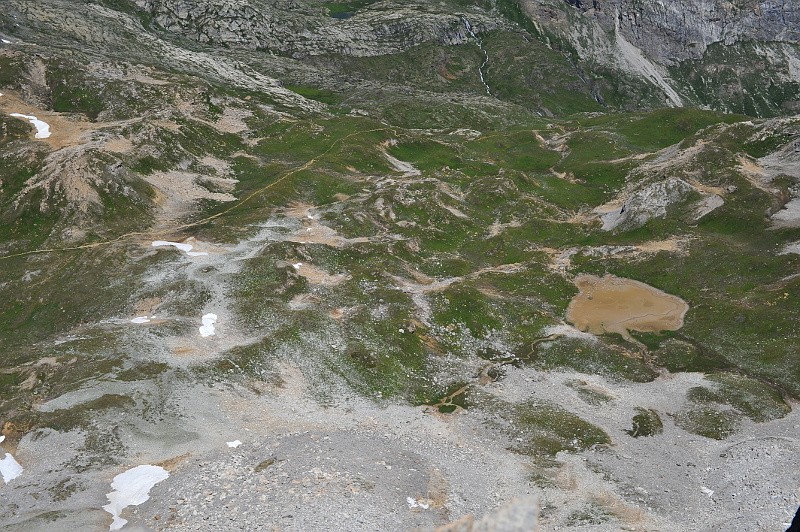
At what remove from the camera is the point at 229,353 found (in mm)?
72000

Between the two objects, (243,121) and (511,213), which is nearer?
(511,213)

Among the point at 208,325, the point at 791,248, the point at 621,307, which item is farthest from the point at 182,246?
the point at 791,248

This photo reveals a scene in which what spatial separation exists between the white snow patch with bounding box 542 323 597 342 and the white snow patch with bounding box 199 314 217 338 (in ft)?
147

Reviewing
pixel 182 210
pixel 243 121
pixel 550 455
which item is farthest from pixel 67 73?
pixel 550 455

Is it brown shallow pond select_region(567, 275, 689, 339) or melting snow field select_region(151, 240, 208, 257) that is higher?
brown shallow pond select_region(567, 275, 689, 339)

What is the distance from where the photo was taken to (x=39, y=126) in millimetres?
135500

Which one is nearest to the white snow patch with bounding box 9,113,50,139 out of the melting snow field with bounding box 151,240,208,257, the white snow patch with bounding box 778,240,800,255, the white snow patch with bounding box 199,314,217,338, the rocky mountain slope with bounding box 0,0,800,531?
the rocky mountain slope with bounding box 0,0,800,531

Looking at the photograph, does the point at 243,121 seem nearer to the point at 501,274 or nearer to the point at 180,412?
the point at 501,274

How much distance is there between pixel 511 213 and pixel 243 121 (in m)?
86.4

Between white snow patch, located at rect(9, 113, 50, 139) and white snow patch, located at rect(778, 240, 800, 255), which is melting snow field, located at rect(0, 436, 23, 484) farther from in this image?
white snow patch, located at rect(778, 240, 800, 255)

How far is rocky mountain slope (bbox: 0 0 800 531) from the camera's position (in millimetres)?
52125

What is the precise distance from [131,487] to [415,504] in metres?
23.0

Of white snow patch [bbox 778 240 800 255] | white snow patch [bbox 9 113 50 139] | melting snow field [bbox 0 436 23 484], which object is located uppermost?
white snow patch [bbox 778 240 800 255]

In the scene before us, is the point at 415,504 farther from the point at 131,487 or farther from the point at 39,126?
the point at 39,126
